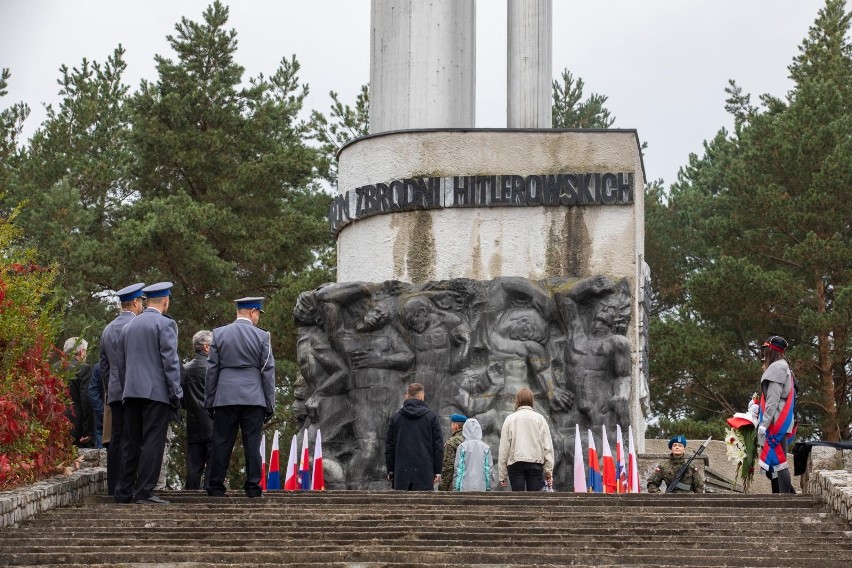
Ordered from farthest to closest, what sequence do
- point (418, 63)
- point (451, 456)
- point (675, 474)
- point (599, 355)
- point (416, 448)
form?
point (418, 63) < point (599, 355) < point (675, 474) < point (451, 456) < point (416, 448)

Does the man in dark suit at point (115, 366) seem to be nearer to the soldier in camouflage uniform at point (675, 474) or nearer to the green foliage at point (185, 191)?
the soldier in camouflage uniform at point (675, 474)

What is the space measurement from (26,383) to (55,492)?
2.77ft

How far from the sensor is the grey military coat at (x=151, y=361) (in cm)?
1166

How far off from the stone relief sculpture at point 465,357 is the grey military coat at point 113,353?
5.13m

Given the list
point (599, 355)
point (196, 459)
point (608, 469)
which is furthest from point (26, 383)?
point (599, 355)

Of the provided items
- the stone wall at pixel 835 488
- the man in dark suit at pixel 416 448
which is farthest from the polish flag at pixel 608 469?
the stone wall at pixel 835 488

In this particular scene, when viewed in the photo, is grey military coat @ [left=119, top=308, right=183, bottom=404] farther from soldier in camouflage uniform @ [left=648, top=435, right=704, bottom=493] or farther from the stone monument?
soldier in camouflage uniform @ [left=648, top=435, right=704, bottom=493]

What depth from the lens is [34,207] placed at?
32844 mm

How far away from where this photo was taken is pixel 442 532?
391 inches

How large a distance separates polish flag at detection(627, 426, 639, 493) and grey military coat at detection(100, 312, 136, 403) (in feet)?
20.6

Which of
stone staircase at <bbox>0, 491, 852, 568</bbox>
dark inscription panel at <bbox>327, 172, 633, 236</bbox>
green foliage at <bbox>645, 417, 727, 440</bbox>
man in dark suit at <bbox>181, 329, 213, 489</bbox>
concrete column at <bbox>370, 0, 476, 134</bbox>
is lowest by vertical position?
stone staircase at <bbox>0, 491, 852, 568</bbox>

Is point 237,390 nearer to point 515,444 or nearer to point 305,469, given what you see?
point 515,444

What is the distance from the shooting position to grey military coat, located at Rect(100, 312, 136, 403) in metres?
11.9

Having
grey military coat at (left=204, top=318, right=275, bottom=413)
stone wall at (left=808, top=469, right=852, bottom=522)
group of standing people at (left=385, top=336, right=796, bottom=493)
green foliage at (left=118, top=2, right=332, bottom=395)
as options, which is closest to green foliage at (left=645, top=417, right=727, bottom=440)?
green foliage at (left=118, top=2, right=332, bottom=395)
